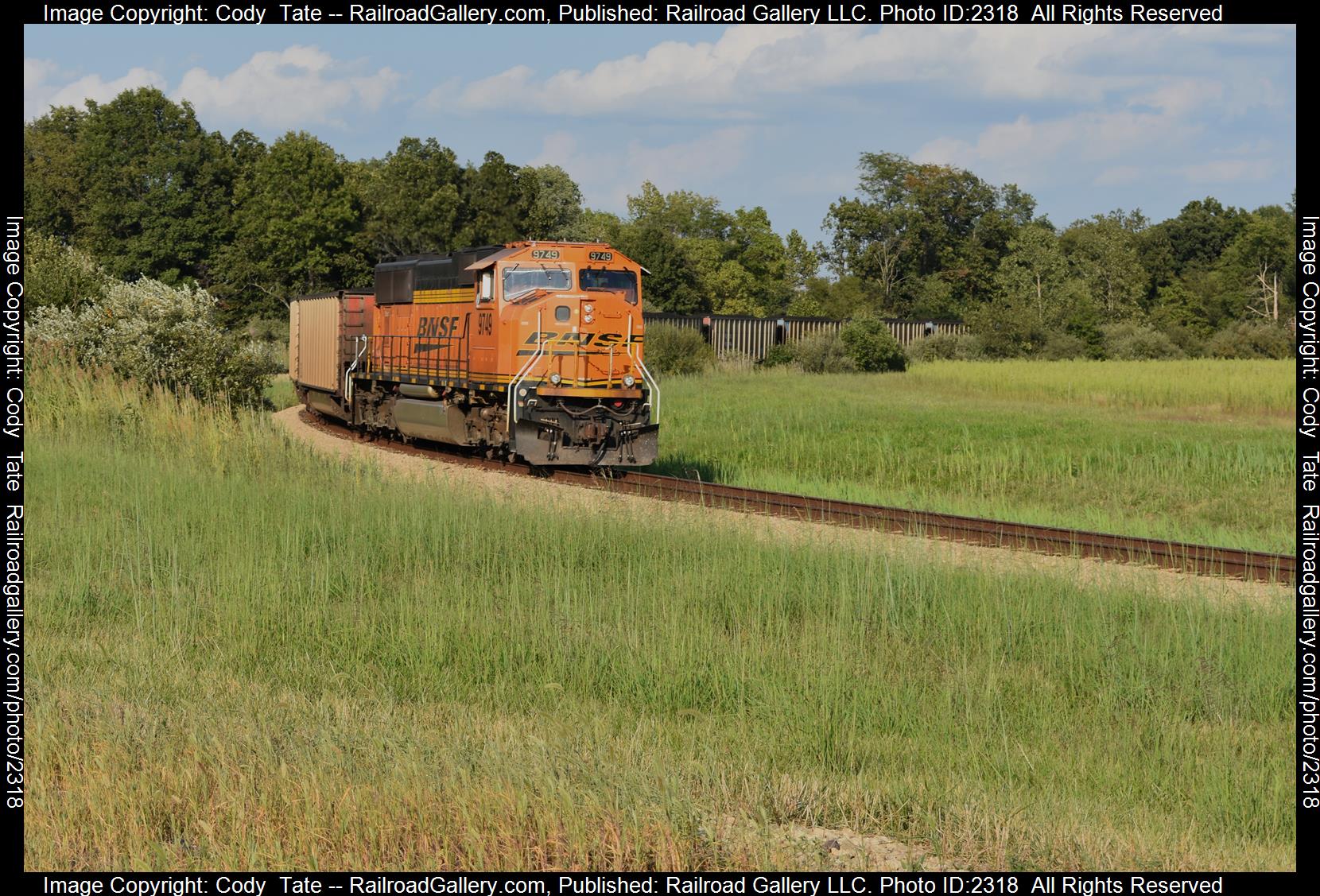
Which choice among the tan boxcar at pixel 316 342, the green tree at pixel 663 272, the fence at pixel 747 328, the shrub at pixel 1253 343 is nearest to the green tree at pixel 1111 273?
the shrub at pixel 1253 343

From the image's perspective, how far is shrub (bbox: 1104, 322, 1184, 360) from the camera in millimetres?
58219

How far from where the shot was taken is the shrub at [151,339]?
2350cm

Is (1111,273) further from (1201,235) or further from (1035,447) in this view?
(1035,447)

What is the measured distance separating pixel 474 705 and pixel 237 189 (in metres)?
67.1

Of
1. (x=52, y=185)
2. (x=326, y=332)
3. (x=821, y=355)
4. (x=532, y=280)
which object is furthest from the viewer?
(x=52, y=185)

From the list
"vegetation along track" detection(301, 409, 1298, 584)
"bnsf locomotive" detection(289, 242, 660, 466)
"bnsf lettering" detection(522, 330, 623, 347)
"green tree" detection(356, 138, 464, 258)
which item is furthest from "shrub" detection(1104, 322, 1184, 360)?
"vegetation along track" detection(301, 409, 1298, 584)

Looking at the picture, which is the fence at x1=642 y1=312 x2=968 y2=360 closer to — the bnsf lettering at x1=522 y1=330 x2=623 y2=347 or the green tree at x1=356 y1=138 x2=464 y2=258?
the green tree at x1=356 y1=138 x2=464 y2=258

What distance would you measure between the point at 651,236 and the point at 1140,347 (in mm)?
29141

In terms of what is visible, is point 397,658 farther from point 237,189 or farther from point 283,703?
point 237,189

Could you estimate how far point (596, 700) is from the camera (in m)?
7.17

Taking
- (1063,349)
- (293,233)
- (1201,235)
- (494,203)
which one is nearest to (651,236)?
(494,203)

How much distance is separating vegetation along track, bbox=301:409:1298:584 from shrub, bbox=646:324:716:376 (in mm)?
28039

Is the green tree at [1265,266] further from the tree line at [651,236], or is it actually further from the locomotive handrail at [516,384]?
the locomotive handrail at [516,384]

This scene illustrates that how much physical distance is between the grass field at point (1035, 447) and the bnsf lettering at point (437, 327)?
435 centimetres
